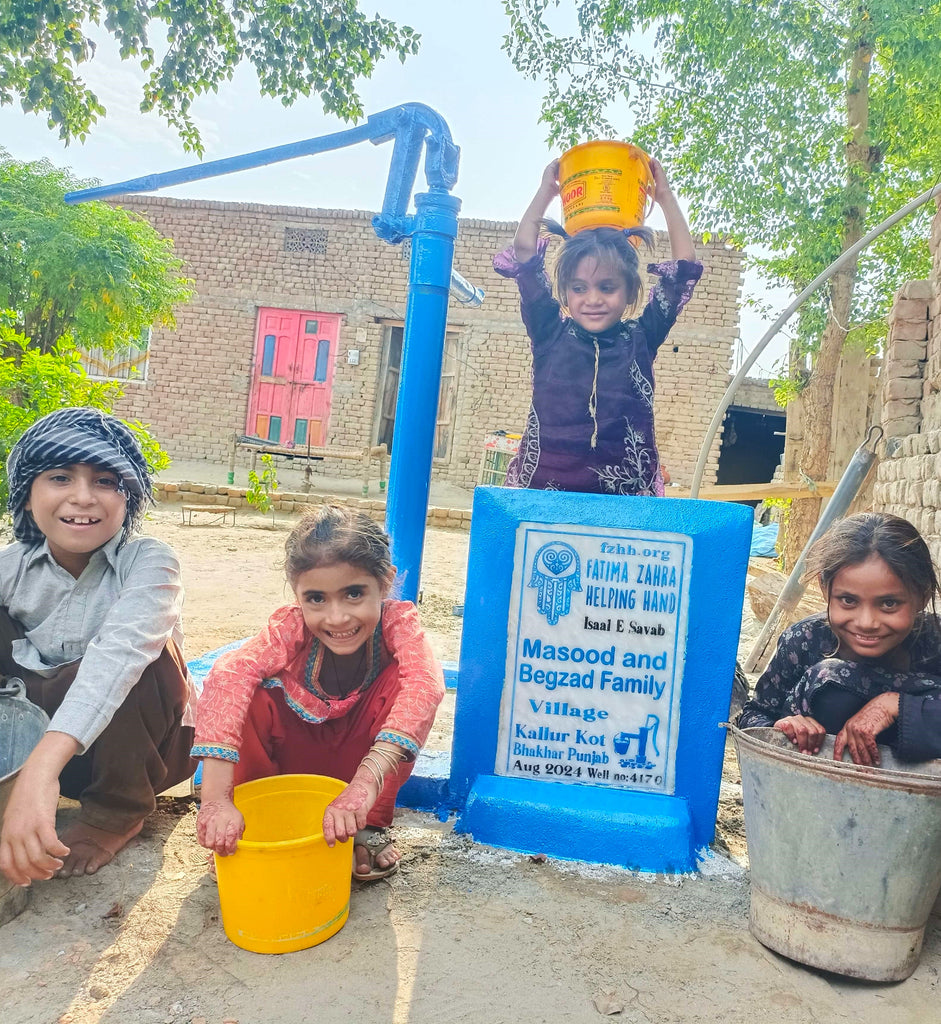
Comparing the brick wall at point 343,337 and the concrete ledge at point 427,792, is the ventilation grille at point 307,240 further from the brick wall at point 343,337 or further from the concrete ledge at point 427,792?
the concrete ledge at point 427,792

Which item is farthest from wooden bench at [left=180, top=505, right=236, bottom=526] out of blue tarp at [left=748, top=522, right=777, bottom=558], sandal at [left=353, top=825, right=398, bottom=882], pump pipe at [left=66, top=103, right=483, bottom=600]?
sandal at [left=353, top=825, right=398, bottom=882]

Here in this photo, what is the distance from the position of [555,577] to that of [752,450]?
45.7 feet

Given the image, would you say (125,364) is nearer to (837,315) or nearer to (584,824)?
(837,315)

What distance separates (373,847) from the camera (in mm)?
1936

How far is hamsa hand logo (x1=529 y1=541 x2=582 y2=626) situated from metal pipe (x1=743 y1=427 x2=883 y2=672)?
5.06ft

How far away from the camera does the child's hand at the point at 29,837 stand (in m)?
1.50

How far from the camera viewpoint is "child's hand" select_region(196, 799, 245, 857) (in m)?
1.53

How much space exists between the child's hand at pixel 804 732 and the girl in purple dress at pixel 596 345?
3.38ft

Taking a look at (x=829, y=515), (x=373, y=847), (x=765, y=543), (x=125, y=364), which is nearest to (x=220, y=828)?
(x=373, y=847)

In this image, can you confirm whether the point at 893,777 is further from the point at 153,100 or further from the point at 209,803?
the point at 153,100

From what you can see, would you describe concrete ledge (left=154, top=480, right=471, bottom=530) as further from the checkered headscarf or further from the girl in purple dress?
the checkered headscarf

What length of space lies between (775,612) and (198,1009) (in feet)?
11.4

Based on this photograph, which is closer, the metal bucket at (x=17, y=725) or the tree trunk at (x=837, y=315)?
the metal bucket at (x=17, y=725)

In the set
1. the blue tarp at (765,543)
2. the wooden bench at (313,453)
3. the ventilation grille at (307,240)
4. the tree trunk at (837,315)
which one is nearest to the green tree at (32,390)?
the tree trunk at (837,315)
